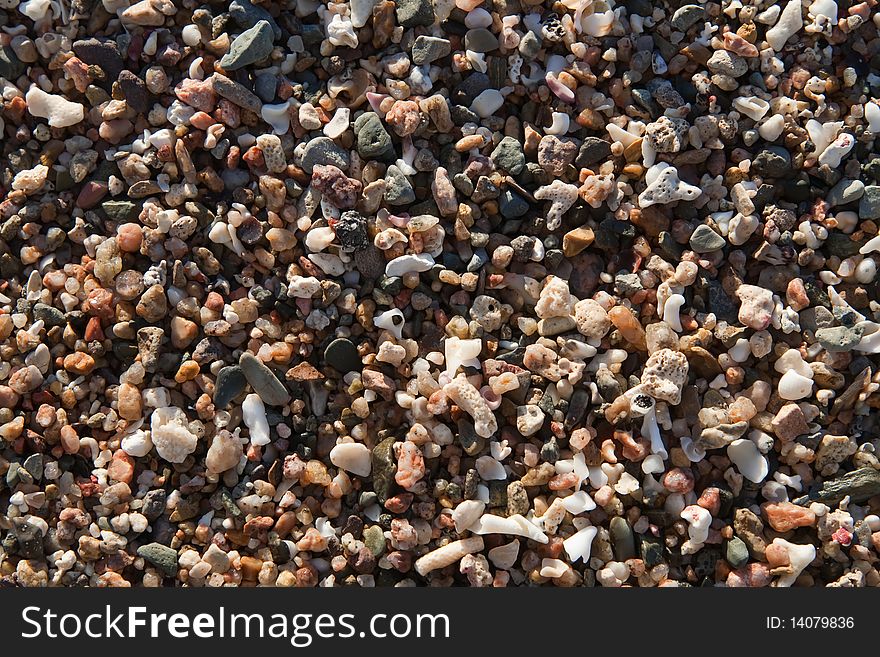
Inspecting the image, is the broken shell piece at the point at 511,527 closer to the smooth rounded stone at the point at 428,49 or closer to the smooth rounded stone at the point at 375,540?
the smooth rounded stone at the point at 375,540

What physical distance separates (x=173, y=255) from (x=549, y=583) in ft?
3.94

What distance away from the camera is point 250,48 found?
2.01m

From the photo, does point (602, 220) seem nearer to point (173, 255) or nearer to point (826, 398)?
point (826, 398)

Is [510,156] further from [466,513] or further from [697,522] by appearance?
[697,522]

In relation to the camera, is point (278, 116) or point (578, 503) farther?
point (278, 116)

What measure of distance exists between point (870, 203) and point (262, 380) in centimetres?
157

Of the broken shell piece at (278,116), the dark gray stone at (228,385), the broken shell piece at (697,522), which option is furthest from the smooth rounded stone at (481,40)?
the broken shell piece at (697,522)

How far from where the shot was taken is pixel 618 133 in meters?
2.06

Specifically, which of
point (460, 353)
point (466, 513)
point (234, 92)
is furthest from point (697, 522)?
point (234, 92)

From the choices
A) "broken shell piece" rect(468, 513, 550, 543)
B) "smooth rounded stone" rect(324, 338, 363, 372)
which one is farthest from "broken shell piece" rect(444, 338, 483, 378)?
"broken shell piece" rect(468, 513, 550, 543)

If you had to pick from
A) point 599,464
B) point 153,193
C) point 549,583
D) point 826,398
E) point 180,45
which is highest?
point 180,45

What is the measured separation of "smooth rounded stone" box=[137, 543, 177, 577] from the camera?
1926 millimetres

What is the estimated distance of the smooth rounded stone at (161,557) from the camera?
193cm

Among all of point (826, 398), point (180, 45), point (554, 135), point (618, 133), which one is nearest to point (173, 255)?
point (180, 45)
